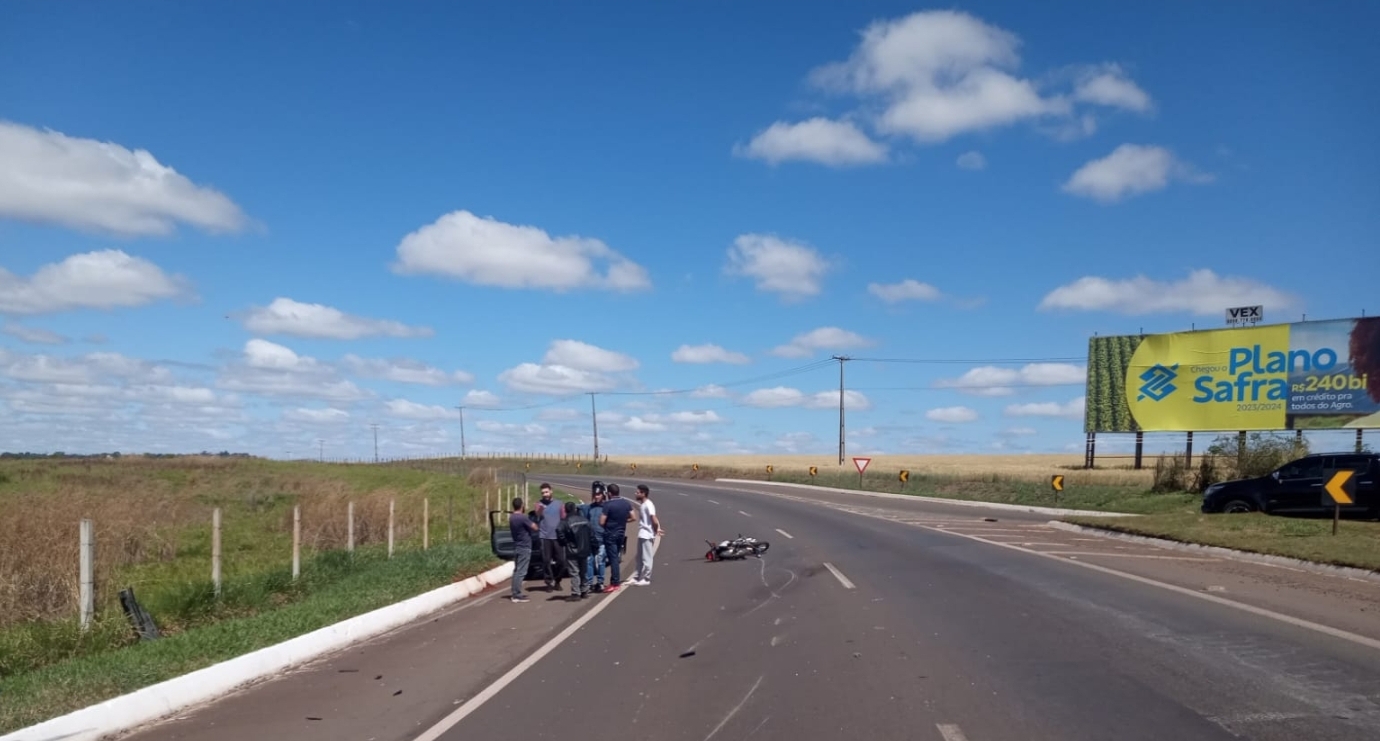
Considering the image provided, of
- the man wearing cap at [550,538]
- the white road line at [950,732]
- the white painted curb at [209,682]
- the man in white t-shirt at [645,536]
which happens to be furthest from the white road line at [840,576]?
the white road line at [950,732]

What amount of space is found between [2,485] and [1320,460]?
41.9 metres

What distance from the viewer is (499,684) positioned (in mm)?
9641

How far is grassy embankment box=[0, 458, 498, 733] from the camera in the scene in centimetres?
1000

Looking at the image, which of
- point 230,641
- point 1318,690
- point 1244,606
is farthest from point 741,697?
point 1244,606

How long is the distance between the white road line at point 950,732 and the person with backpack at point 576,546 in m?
9.15

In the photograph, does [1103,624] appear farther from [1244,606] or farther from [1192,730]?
[1192,730]

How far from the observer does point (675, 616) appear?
13758 mm

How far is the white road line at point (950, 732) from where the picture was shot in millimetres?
7238

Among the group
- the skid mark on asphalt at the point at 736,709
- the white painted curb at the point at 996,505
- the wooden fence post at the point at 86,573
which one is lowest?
the white painted curb at the point at 996,505

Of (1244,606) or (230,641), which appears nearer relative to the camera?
(230,641)

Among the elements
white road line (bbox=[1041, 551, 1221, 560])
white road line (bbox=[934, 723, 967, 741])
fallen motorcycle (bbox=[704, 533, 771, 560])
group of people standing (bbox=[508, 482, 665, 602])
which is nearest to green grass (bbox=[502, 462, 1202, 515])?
white road line (bbox=[1041, 551, 1221, 560])

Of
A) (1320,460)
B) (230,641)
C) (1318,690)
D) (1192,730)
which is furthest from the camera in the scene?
(1320,460)

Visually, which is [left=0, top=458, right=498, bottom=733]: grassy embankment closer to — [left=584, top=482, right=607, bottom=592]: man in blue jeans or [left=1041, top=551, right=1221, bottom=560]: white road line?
[left=584, top=482, right=607, bottom=592]: man in blue jeans

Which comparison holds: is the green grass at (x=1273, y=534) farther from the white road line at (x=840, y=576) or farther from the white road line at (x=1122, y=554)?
the white road line at (x=840, y=576)
